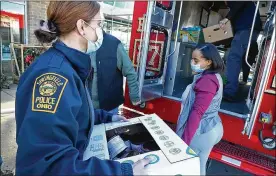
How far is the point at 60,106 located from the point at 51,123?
7cm

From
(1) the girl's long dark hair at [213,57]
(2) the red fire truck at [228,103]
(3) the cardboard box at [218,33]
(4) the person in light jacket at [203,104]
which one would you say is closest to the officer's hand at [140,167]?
(4) the person in light jacket at [203,104]

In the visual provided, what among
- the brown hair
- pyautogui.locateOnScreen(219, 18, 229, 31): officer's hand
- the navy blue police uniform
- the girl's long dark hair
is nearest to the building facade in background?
pyautogui.locateOnScreen(219, 18, 229, 31): officer's hand

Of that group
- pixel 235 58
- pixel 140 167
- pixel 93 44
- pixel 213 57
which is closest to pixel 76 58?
pixel 93 44

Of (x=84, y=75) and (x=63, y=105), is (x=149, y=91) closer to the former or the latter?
(x=84, y=75)

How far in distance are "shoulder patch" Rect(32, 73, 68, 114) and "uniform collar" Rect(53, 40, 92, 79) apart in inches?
6.2

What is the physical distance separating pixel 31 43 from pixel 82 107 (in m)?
7.27

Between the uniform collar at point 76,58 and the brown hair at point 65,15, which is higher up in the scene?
the brown hair at point 65,15

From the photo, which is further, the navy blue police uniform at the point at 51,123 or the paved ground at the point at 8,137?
the paved ground at the point at 8,137

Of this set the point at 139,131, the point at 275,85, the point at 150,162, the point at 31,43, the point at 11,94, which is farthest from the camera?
the point at 31,43

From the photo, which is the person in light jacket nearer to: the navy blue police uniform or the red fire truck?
the red fire truck

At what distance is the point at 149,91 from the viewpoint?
2838mm

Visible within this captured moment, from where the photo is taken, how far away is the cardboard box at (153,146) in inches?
36.6

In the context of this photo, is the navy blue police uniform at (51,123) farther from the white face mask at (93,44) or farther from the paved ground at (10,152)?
the paved ground at (10,152)

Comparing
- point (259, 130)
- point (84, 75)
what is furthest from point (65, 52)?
point (259, 130)
